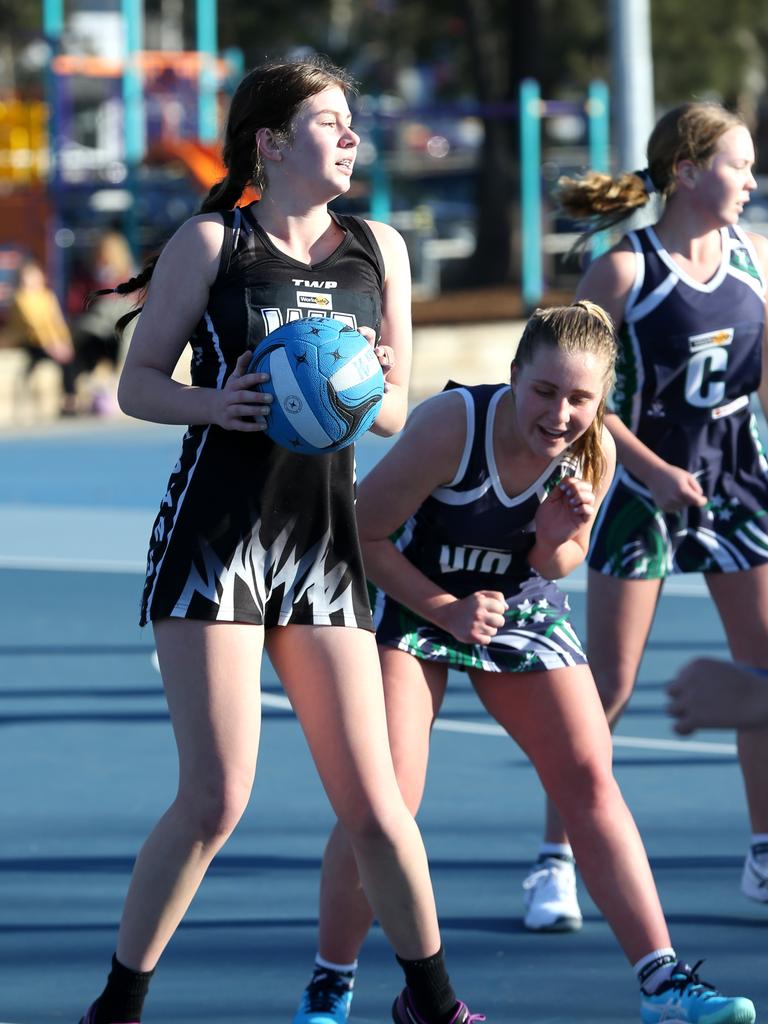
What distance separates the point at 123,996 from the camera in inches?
155

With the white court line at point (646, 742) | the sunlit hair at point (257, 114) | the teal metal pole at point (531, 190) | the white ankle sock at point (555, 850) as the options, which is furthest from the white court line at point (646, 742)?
the teal metal pole at point (531, 190)

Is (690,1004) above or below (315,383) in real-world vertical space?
below

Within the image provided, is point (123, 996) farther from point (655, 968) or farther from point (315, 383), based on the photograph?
point (315, 383)

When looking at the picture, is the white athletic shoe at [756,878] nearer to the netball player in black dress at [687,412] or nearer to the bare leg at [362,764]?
the netball player in black dress at [687,412]

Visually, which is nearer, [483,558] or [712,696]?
[712,696]

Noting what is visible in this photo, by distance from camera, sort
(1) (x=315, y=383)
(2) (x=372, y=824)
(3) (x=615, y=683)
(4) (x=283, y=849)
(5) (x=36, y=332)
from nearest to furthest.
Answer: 1. (1) (x=315, y=383)
2. (2) (x=372, y=824)
3. (3) (x=615, y=683)
4. (4) (x=283, y=849)
5. (5) (x=36, y=332)

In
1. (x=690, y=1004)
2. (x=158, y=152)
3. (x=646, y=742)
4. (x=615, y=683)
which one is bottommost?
(x=646, y=742)

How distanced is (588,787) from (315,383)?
112cm

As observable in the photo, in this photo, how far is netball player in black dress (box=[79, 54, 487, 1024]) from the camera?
12.6 ft

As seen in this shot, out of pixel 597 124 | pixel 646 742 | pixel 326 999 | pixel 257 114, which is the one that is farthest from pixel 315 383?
pixel 597 124

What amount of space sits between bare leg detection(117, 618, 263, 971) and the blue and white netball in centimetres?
41

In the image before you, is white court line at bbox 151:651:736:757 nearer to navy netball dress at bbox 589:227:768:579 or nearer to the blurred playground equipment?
navy netball dress at bbox 589:227:768:579

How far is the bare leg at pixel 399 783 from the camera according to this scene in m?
4.23

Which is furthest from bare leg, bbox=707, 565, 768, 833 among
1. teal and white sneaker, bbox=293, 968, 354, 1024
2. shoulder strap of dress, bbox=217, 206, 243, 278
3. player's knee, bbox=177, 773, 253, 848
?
shoulder strap of dress, bbox=217, 206, 243, 278
